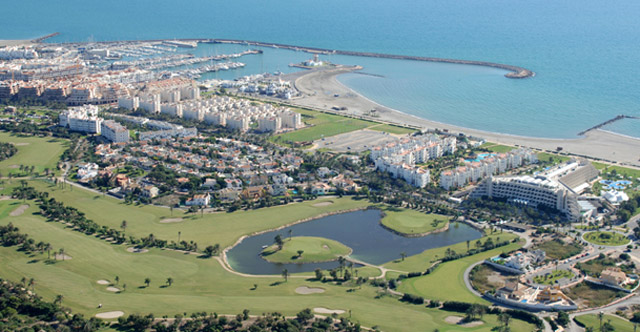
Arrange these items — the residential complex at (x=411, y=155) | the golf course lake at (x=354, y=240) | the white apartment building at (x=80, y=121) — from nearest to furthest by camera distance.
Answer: the golf course lake at (x=354, y=240) → the residential complex at (x=411, y=155) → the white apartment building at (x=80, y=121)

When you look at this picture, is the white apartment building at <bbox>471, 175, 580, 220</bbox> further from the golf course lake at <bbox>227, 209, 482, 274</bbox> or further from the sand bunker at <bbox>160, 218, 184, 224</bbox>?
the sand bunker at <bbox>160, 218, 184, 224</bbox>

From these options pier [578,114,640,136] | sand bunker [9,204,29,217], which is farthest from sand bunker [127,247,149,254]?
pier [578,114,640,136]

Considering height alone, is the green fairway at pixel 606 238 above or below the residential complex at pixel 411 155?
below

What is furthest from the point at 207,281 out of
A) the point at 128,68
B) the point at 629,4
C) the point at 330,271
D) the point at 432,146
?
the point at 629,4

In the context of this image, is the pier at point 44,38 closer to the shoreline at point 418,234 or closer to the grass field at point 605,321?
the shoreline at point 418,234

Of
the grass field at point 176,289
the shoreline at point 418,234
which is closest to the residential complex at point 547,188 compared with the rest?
the shoreline at point 418,234
